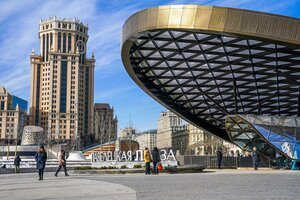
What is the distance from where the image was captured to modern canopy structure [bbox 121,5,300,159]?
88.3 feet

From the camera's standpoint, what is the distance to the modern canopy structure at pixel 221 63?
26.9 metres

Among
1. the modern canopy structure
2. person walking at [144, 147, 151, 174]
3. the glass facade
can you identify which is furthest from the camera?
the glass facade

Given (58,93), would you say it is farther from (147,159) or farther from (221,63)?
(147,159)

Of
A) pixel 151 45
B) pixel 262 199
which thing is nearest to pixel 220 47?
pixel 151 45

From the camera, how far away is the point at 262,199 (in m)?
12.0

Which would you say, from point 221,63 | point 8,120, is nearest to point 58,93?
point 8,120

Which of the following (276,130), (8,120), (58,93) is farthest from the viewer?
(8,120)

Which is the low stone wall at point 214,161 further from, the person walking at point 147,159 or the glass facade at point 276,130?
the person walking at point 147,159

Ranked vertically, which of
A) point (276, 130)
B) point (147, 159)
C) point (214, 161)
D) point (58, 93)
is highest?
point (58, 93)

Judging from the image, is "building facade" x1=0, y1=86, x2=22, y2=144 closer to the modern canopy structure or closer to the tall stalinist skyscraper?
the tall stalinist skyscraper

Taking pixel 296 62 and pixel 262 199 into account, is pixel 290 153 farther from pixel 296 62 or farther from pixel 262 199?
pixel 262 199

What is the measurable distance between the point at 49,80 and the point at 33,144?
222ft

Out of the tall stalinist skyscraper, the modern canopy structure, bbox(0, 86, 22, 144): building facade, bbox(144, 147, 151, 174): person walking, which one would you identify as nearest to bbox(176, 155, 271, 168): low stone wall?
the modern canopy structure

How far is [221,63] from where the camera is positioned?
127 ft
